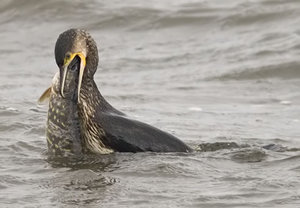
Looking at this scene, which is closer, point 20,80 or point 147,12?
point 20,80

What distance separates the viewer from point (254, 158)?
8234mm

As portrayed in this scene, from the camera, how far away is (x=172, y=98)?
37.1 feet

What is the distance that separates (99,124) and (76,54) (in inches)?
22.8

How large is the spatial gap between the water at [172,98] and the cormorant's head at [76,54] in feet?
2.32

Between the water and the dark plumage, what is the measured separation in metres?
0.10

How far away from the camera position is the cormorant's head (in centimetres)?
780

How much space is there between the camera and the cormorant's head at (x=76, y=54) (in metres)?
7.80

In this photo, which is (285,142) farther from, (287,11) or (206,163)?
(287,11)

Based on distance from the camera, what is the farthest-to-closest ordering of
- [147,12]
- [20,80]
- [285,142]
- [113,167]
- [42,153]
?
[147,12], [20,80], [285,142], [42,153], [113,167]

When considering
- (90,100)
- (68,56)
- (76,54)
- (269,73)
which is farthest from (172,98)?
(68,56)

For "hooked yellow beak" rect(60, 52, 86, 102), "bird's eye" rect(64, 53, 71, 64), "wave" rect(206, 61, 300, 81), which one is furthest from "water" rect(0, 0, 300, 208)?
"bird's eye" rect(64, 53, 71, 64)

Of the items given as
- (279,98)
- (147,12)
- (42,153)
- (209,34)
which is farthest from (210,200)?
(147,12)

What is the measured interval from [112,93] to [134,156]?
3477 mm

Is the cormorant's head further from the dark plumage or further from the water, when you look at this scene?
the water
